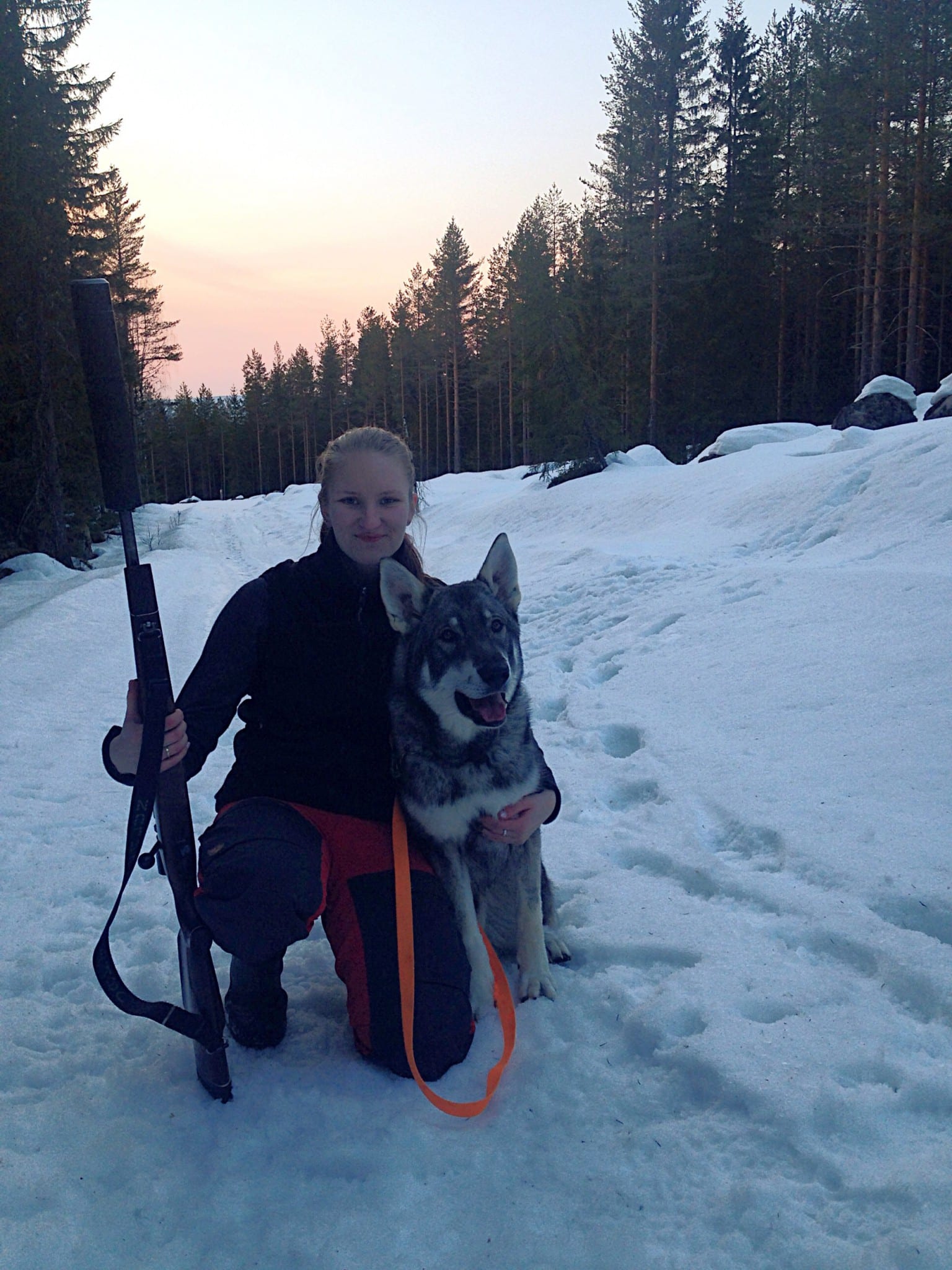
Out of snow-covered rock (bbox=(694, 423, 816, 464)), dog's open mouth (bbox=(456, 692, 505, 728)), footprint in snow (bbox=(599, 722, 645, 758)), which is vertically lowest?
footprint in snow (bbox=(599, 722, 645, 758))

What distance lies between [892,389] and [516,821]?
53.1 ft

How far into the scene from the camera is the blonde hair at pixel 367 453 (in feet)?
10.00

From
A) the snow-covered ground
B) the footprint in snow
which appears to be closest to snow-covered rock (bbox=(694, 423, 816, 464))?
the snow-covered ground

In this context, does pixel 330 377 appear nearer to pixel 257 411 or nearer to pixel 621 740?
pixel 257 411

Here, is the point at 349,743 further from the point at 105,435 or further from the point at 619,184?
the point at 619,184

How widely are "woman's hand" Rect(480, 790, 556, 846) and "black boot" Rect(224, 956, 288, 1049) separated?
797 mm

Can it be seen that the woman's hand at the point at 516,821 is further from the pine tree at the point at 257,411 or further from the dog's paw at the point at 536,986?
the pine tree at the point at 257,411

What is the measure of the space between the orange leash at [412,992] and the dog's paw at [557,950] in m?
0.34

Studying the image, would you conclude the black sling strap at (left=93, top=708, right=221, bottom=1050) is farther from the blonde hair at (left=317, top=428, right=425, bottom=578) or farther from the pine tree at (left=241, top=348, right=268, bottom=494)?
the pine tree at (left=241, top=348, right=268, bottom=494)

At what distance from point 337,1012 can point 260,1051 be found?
0.99 ft

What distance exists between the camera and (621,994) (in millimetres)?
2721

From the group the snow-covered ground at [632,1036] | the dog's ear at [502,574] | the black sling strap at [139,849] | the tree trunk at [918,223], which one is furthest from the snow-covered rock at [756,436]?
the black sling strap at [139,849]

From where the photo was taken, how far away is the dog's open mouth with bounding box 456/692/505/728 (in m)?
2.65

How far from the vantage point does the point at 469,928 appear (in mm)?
2742
